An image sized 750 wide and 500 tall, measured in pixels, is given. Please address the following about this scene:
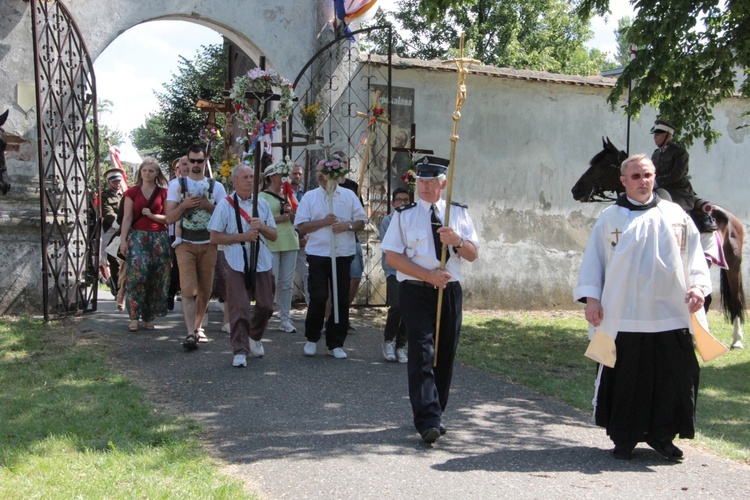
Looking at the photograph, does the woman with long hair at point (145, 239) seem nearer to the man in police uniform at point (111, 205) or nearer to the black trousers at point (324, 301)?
the black trousers at point (324, 301)

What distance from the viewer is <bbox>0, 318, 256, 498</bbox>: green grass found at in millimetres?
4852

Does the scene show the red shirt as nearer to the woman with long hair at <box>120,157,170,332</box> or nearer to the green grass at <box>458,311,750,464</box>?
the woman with long hair at <box>120,157,170,332</box>

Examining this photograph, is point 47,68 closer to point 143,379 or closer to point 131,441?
point 143,379

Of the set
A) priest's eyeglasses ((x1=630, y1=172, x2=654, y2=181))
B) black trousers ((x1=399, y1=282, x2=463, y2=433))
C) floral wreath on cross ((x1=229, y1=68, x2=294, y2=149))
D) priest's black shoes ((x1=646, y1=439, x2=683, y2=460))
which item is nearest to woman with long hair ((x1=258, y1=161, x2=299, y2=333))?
floral wreath on cross ((x1=229, y1=68, x2=294, y2=149))

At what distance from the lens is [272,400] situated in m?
7.27

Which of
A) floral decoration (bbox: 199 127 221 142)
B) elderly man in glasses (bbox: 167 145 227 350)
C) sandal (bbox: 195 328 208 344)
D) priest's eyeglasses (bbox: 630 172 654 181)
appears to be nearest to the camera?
priest's eyeglasses (bbox: 630 172 654 181)

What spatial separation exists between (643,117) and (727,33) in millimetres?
5397

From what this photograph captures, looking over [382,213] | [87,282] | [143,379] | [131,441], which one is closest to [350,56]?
[382,213]

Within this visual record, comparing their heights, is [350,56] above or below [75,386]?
above

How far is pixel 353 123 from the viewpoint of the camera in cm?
1412

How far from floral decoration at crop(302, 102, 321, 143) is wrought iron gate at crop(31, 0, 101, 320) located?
297 cm

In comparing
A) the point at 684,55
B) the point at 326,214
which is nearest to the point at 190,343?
the point at 326,214

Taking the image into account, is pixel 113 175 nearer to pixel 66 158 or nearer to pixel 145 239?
pixel 66 158

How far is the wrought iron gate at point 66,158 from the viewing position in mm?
11578
